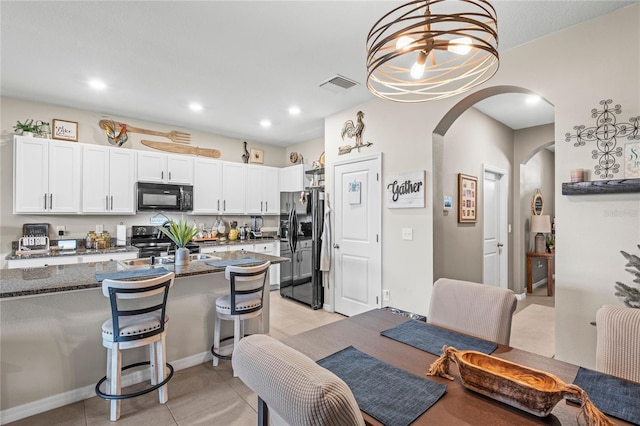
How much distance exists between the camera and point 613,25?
6.95 ft

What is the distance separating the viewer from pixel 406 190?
3.33 meters

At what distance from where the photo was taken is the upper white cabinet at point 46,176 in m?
3.53

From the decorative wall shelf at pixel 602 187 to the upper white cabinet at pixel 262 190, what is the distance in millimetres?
4493

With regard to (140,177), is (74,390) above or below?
below

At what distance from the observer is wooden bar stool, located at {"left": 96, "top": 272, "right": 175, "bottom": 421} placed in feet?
6.37

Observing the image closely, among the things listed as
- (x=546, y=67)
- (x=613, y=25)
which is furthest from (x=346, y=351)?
(x=613, y=25)

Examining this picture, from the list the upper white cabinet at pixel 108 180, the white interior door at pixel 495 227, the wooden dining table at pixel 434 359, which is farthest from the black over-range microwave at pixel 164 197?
the white interior door at pixel 495 227

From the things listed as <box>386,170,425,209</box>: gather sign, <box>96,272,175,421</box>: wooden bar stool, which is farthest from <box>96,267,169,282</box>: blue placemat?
<box>386,170,425,209</box>: gather sign

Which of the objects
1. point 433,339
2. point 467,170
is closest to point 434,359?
point 433,339

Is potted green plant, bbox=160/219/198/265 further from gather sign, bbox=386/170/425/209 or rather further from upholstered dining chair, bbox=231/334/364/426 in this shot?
gather sign, bbox=386/170/425/209

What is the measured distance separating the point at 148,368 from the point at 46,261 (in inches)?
83.8

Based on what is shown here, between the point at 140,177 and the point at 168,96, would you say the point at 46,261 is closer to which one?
the point at 140,177

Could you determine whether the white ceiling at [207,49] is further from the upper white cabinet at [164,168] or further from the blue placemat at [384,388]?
the blue placemat at [384,388]

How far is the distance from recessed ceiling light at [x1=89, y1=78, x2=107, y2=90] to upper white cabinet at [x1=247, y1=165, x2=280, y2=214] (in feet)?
8.14
